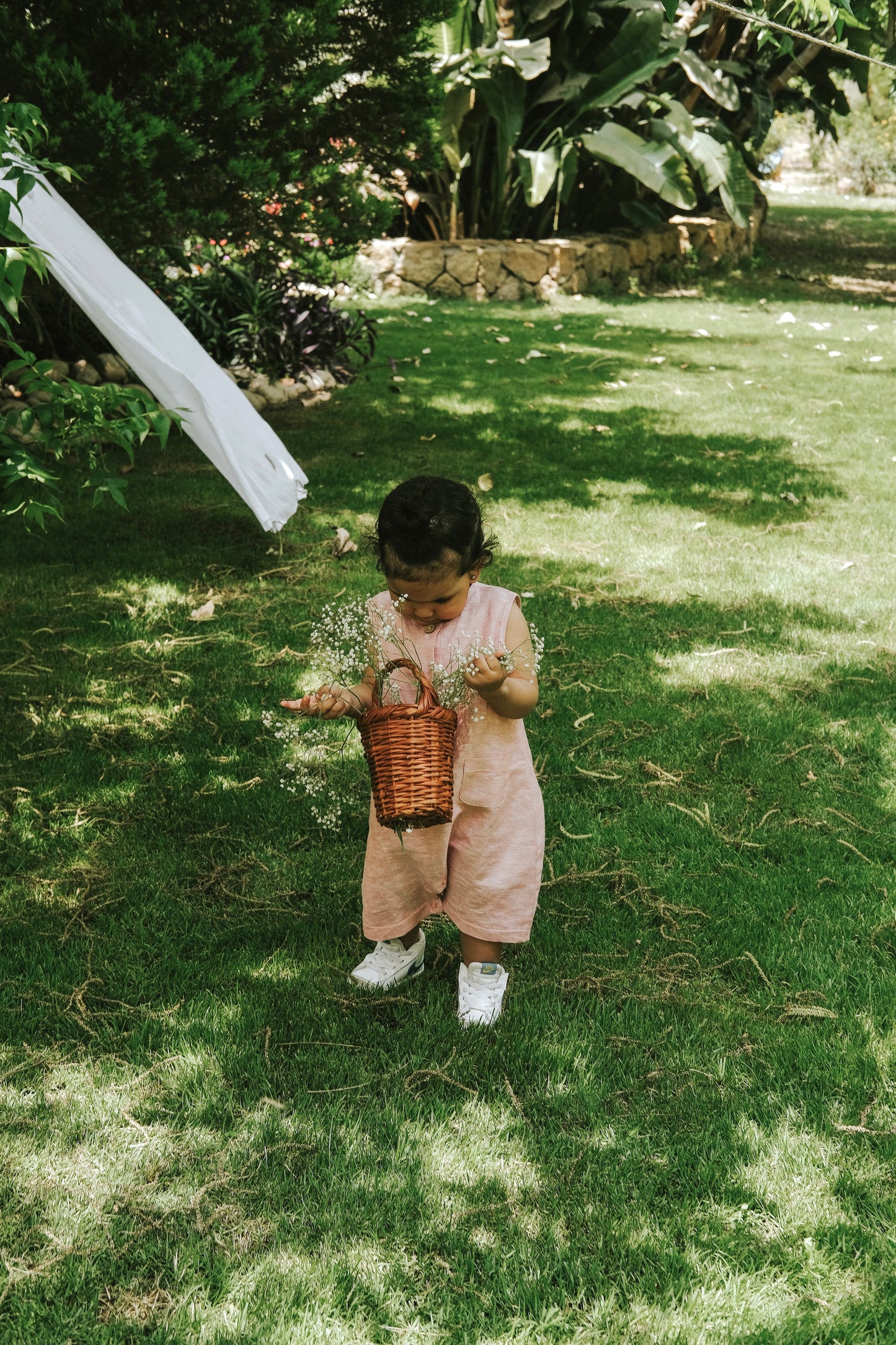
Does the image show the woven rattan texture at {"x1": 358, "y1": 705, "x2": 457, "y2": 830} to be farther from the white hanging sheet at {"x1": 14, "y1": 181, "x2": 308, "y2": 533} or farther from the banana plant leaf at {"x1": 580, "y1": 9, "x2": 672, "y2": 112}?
the banana plant leaf at {"x1": 580, "y1": 9, "x2": 672, "y2": 112}

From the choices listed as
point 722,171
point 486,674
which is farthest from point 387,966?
point 722,171

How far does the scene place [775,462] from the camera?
22.4ft

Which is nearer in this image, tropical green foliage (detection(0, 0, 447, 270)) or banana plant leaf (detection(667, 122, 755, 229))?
tropical green foliage (detection(0, 0, 447, 270))

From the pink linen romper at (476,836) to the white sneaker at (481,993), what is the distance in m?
0.09

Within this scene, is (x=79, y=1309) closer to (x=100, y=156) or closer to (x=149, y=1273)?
(x=149, y=1273)

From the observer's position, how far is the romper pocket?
2.41 m

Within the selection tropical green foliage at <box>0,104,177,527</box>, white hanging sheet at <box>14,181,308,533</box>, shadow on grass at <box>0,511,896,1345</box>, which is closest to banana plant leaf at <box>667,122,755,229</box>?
white hanging sheet at <box>14,181,308,533</box>

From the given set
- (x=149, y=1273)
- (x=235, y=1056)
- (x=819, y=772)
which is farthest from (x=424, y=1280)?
(x=819, y=772)

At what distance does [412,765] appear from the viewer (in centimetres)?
212

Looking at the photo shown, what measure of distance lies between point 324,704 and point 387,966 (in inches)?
28.6

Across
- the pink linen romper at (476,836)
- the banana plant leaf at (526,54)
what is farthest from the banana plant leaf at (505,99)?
the pink linen romper at (476,836)

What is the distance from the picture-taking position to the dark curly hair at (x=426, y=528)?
213 cm

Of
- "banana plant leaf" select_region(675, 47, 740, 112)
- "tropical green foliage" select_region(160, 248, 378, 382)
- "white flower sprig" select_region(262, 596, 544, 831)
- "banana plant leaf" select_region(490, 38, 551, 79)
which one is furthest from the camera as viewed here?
"banana plant leaf" select_region(675, 47, 740, 112)

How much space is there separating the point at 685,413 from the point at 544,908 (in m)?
5.85
